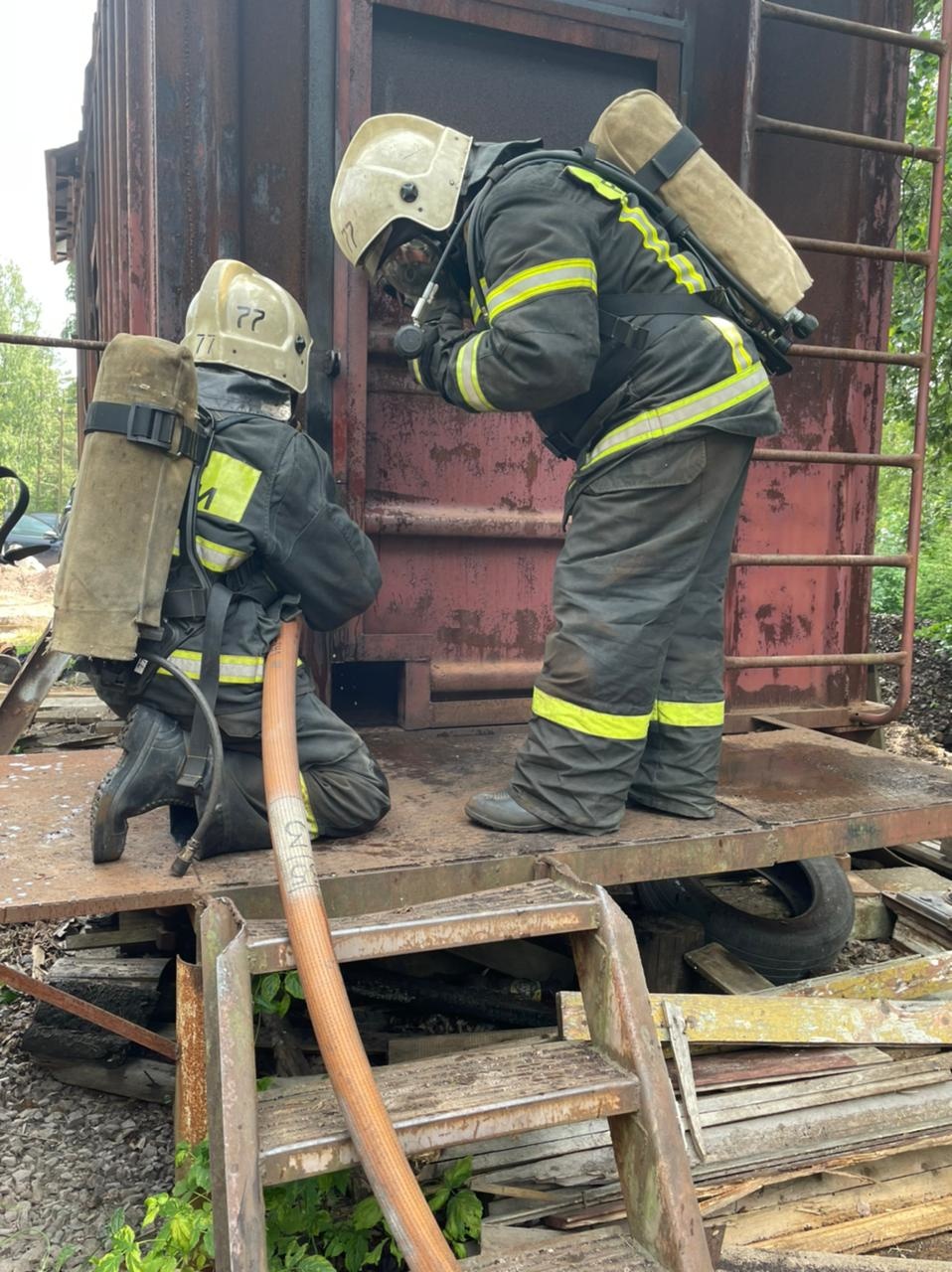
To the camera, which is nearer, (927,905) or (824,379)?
(927,905)

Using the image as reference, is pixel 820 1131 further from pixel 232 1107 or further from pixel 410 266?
pixel 410 266

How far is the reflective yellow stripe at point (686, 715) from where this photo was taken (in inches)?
114

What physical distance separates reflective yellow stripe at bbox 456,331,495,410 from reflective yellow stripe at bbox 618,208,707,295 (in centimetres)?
48

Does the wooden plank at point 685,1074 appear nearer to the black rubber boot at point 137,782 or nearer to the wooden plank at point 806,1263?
the wooden plank at point 806,1263

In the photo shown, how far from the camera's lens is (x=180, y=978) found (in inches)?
86.6

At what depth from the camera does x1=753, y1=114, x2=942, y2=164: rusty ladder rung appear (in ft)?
11.5

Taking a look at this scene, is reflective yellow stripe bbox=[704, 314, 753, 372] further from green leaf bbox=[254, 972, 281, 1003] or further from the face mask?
green leaf bbox=[254, 972, 281, 1003]

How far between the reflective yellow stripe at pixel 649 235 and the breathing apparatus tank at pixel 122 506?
1.09 meters

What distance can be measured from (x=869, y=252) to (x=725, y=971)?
2.59 metres

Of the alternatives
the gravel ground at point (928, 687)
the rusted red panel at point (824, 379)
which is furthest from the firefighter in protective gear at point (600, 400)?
the gravel ground at point (928, 687)

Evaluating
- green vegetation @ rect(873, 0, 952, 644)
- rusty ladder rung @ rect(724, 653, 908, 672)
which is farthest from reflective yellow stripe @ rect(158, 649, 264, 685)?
green vegetation @ rect(873, 0, 952, 644)

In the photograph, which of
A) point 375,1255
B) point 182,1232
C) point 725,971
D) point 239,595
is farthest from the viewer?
point 725,971

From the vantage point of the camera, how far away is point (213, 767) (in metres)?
2.27

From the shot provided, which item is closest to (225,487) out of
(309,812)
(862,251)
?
(309,812)
